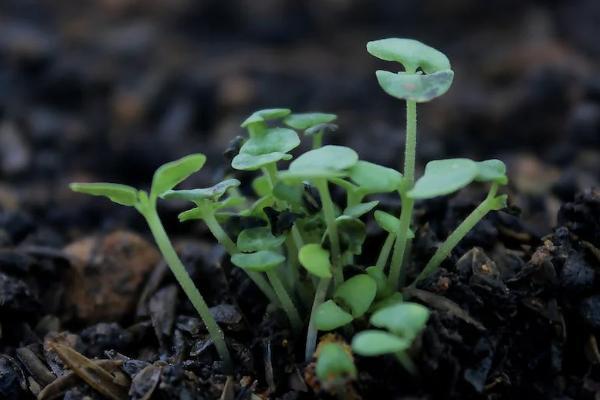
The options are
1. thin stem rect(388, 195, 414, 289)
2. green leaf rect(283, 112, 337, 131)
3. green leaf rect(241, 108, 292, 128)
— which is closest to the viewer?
thin stem rect(388, 195, 414, 289)

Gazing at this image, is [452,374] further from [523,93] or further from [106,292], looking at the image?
[523,93]

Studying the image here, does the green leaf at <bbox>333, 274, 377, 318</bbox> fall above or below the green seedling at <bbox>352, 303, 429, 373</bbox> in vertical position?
below

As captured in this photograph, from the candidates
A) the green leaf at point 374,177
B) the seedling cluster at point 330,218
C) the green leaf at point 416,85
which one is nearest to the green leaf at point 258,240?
the seedling cluster at point 330,218

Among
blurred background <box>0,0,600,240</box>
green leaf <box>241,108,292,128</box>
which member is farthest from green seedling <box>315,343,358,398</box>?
blurred background <box>0,0,600,240</box>

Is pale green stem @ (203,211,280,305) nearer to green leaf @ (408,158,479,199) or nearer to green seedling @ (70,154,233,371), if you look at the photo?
green seedling @ (70,154,233,371)

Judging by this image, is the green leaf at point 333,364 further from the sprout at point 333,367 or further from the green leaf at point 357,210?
the green leaf at point 357,210

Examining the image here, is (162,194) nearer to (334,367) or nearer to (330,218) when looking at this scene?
(330,218)
